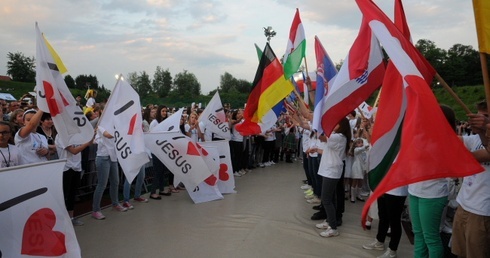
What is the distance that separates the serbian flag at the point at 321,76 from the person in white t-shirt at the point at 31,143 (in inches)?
140

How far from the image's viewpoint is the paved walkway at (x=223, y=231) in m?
4.74

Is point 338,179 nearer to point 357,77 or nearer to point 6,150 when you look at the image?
point 357,77

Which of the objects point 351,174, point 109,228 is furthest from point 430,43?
point 109,228

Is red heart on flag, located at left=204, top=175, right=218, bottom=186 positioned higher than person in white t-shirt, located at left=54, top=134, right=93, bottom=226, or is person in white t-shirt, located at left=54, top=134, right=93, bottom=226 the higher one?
person in white t-shirt, located at left=54, top=134, right=93, bottom=226

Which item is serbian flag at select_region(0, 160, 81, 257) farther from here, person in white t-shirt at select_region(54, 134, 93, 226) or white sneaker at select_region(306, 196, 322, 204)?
white sneaker at select_region(306, 196, 322, 204)

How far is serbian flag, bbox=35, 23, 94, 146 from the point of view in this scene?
4305mm

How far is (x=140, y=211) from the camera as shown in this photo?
22.0 feet

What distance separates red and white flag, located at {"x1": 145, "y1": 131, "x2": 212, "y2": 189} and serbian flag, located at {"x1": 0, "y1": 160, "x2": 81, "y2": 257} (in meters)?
3.62

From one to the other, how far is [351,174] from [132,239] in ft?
15.2

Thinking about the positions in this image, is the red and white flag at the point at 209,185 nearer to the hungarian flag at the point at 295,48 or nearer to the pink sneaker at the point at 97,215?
the pink sneaker at the point at 97,215

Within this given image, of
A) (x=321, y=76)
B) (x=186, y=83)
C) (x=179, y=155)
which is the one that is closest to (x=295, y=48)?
(x=321, y=76)

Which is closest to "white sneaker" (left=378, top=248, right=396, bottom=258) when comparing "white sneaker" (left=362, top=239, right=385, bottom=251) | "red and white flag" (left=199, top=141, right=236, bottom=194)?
"white sneaker" (left=362, top=239, right=385, bottom=251)

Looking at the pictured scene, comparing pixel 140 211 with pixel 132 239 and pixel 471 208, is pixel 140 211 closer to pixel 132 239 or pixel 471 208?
pixel 132 239

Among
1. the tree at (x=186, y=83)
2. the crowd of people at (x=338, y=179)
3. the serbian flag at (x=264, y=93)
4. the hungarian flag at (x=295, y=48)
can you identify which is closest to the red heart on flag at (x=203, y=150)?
the crowd of people at (x=338, y=179)
